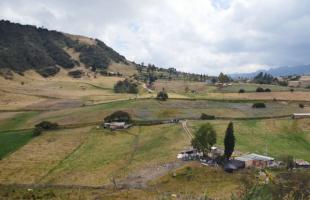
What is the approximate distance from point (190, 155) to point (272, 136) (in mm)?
24079

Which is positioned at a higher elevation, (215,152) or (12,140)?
(215,152)

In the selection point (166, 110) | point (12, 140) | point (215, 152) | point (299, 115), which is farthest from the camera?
point (166, 110)

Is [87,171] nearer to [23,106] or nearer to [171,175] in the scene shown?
[171,175]

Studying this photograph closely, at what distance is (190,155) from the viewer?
8381cm

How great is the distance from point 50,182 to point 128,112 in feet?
145

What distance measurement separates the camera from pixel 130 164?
276 feet

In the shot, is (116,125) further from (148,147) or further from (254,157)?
(254,157)

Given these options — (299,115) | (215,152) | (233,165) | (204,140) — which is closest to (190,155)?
(204,140)

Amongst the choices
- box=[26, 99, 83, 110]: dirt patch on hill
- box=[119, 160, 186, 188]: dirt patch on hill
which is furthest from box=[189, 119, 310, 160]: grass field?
box=[26, 99, 83, 110]: dirt patch on hill

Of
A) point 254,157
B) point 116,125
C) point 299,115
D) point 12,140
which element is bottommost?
point 12,140

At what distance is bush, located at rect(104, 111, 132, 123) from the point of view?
369 ft

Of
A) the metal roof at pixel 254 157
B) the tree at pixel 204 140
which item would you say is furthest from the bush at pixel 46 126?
the metal roof at pixel 254 157

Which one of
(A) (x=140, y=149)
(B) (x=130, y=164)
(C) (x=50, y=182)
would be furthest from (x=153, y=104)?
(C) (x=50, y=182)

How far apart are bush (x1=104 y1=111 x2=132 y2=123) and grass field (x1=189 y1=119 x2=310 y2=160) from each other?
16.3m
